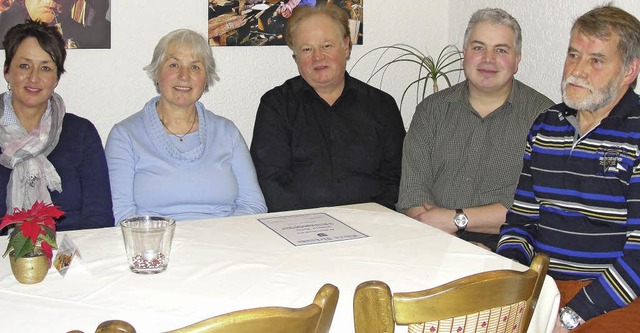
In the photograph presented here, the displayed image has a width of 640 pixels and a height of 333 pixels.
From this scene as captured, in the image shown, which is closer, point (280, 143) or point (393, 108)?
point (280, 143)

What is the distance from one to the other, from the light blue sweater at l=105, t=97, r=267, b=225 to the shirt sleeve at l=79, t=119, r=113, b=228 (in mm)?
53

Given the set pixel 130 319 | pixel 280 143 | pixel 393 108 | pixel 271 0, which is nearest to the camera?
pixel 130 319

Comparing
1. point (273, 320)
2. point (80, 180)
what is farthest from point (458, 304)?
point (80, 180)

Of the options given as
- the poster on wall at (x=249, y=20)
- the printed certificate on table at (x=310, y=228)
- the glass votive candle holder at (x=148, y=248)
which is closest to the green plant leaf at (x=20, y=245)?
the glass votive candle holder at (x=148, y=248)

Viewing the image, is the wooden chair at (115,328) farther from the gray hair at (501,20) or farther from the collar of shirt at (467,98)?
the gray hair at (501,20)

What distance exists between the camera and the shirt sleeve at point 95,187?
2543mm

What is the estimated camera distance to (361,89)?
3.08m

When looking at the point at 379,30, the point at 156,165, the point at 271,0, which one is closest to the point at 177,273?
the point at 156,165

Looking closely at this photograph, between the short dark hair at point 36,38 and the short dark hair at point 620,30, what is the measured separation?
1.94m

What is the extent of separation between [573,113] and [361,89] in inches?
42.2

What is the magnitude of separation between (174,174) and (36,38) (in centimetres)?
77

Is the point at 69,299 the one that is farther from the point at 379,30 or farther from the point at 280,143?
the point at 379,30

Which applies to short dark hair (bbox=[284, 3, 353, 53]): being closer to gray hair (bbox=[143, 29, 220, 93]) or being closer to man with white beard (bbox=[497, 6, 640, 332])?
gray hair (bbox=[143, 29, 220, 93])

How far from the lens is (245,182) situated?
2.68 meters
